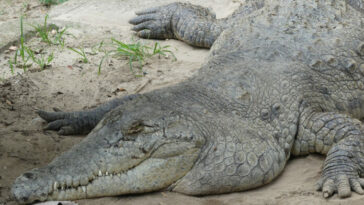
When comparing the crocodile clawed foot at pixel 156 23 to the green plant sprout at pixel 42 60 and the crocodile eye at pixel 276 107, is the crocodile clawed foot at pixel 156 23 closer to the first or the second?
the green plant sprout at pixel 42 60

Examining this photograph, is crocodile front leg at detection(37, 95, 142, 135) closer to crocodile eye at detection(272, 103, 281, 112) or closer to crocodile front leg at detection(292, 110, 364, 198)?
crocodile eye at detection(272, 103, 281, 112)

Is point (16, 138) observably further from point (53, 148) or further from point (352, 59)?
point (352, 59)

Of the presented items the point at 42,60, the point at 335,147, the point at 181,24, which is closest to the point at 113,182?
the point at 335,147

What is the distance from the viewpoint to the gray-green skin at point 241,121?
10.3ft

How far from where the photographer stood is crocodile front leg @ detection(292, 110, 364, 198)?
328cm

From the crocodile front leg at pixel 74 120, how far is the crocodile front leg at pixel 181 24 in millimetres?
2120

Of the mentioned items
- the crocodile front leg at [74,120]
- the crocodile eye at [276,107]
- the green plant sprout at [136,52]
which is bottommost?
the crocodile front leg at [74,120]

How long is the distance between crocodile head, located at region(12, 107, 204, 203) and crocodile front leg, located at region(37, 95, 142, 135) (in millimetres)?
1057

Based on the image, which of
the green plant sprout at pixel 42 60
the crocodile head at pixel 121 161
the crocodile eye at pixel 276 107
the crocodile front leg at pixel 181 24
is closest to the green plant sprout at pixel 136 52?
the crocodile front leg at pixel 181 24

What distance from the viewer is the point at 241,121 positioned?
3.59 meters

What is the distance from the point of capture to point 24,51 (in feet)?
18.9

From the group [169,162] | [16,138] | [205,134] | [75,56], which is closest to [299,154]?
[205,134]

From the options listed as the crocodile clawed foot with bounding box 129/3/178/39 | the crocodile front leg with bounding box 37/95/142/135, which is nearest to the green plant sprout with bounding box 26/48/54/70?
the crocodile front leg with bounding box 37/95/142/135

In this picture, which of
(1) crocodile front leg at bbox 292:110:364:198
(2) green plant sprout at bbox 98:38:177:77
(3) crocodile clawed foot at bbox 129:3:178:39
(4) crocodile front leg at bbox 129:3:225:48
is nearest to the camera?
(1) crocodile front leg at bbox 292:110:364:198
